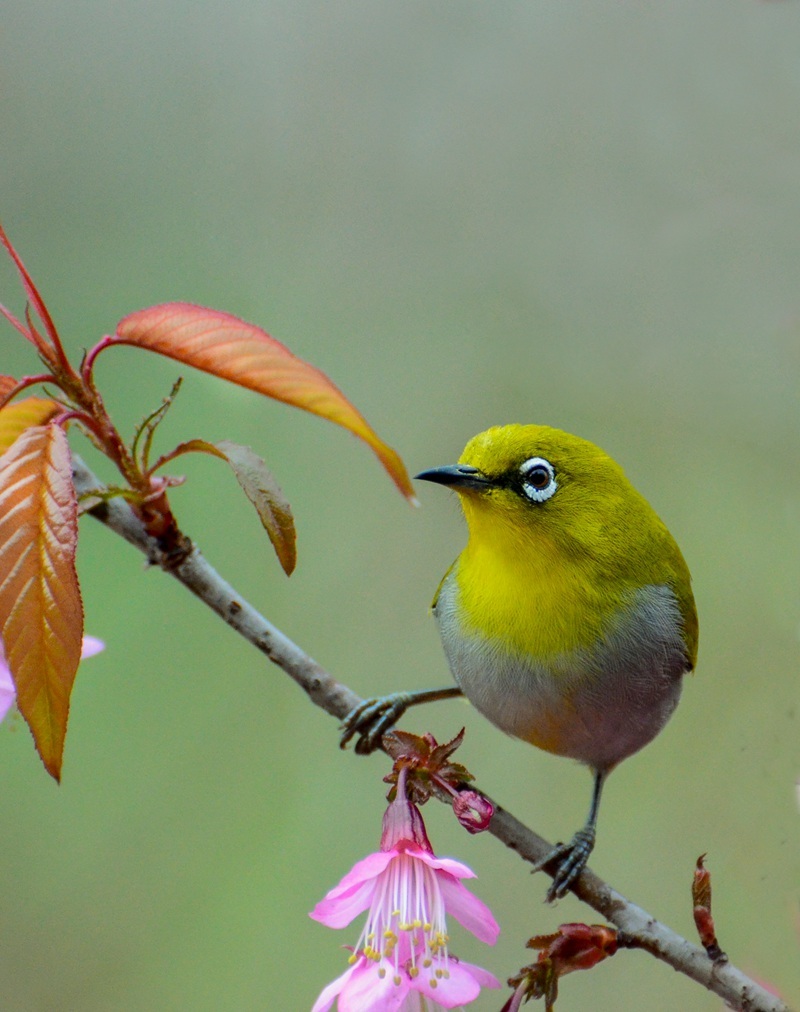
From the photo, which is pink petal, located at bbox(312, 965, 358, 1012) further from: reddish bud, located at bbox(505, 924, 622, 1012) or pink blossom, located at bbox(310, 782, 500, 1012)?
reddish bud, located at bbox(505, 924, 622, 1012)

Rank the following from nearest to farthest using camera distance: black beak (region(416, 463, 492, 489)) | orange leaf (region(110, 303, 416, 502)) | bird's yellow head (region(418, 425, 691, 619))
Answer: orange leaf (region(110, 303, 416, 502)) → black beak (region(416, 463, 492, 489)) → bird's yellow head (region(418, 425, 691, 619))

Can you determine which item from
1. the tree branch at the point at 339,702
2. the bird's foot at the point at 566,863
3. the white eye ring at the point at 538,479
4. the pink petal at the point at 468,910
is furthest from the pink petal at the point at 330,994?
the white eye ring at the point at 538,479

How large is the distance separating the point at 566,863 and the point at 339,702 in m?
0.51

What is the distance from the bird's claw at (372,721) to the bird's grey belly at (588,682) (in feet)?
0.48

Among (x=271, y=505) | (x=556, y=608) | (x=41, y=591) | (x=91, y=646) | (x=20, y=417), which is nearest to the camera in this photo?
(x=41, y=591)

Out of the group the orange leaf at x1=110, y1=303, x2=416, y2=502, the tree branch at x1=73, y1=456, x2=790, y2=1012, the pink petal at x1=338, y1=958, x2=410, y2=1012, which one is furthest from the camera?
the tree branch at x1=73, y1=456, x2=790, y2=1012

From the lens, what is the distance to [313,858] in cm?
340

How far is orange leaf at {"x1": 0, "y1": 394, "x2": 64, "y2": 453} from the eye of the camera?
114 centimetres

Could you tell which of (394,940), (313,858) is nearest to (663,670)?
(394,940)

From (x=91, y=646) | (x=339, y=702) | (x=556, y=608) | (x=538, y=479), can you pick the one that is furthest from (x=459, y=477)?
(x=91, y=646)

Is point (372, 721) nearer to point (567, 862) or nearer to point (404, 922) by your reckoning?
point (567, 862)

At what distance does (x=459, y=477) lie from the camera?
1.76 metres

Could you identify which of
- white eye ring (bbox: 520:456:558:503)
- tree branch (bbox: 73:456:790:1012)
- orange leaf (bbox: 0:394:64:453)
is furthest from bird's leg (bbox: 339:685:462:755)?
orange leaf (bbox: 0:394:64:453)

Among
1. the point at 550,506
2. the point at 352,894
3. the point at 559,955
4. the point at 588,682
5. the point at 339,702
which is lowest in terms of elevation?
the point at 352,894
